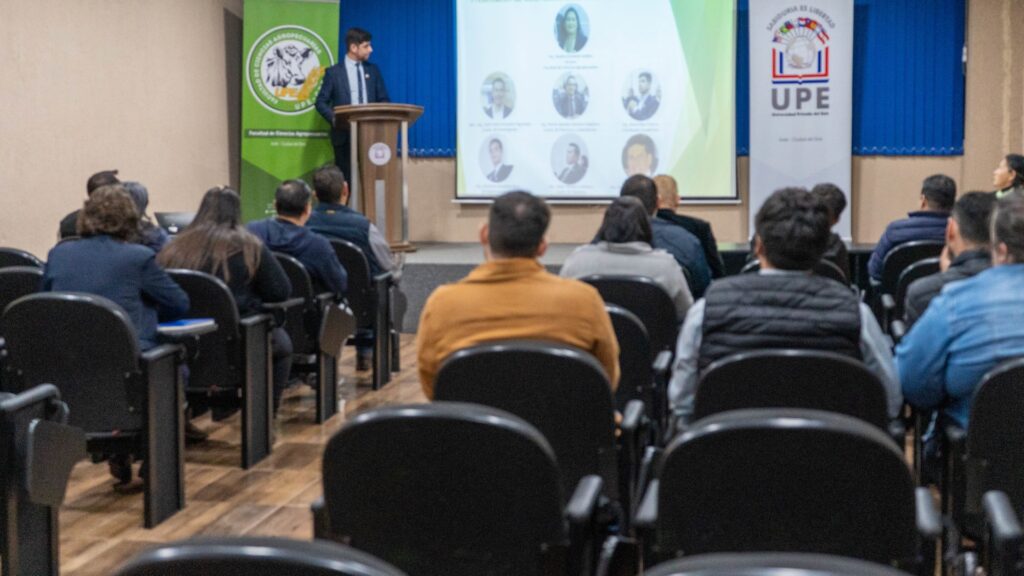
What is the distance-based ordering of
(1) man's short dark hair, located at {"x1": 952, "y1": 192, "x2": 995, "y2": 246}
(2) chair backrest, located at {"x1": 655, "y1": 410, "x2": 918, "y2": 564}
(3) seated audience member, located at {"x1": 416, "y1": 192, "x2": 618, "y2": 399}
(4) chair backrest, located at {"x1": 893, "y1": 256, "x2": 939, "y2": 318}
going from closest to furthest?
(2) chair backrest, located at {"x1": 655, "y1": 410, "x2": 918, "y2": 564}
(3) seated audience member, located at {"x1": 416, "y1": 192, "x2": 618, "y2": 399}
(1) man's short dark hair, located at {"x1": 952, "y1": 192, "x2": 995, "y2": 246}
(4) chair backrest, located at {"x1": 893, "y1": 256, "x2": 939, "y2": 318}

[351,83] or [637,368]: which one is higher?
[351,83]

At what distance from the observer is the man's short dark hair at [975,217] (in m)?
3.70

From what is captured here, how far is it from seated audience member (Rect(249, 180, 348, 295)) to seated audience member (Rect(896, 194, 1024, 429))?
10.9 ft

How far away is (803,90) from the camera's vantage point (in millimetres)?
9867

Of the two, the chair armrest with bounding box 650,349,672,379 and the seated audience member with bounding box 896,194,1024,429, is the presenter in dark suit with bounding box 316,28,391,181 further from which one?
the seated audience member with bounding box 896,194,1024,429

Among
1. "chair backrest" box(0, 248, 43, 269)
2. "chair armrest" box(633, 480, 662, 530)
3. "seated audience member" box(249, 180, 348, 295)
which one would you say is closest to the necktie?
"seated audience member" box(249, 180, 348, 295)

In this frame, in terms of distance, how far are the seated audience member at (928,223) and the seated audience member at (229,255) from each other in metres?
3.07

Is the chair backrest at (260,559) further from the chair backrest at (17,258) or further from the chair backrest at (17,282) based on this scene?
the chair backrest at (17,258)

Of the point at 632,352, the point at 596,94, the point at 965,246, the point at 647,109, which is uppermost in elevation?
the point at 596,94

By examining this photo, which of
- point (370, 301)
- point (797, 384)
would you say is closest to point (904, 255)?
point (370, 301)

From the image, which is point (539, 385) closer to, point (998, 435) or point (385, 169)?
point (998, 435)

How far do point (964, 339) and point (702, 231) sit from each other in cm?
312

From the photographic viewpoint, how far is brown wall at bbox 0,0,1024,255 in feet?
25.6

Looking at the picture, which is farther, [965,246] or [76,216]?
[76,216]
